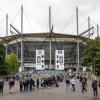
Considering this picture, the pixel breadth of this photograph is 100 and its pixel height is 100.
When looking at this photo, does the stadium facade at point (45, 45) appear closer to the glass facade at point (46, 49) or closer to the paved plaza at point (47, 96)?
the glass facade at point (46, 49)

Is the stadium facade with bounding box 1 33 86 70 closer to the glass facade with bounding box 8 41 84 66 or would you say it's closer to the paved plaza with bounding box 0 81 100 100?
the glass facade with bounding box 8 41 84 66

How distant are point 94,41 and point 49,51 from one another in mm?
72844

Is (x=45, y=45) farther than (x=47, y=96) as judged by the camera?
Yes

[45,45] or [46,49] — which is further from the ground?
[45,45]

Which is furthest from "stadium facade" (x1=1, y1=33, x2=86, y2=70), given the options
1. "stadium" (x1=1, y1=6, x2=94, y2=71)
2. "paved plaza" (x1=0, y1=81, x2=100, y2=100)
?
"paved plaza" (x1=0, y1=81, x2=100, y2=100)

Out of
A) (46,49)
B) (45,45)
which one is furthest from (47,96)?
(45,45)

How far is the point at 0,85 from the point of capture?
1331 inches

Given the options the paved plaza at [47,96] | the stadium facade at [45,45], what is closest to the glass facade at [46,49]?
the stadium facade at [45,45]

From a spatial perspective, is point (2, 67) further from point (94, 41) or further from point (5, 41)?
point (5, 41)

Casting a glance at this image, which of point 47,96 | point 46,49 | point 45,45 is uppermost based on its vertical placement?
point 45,45

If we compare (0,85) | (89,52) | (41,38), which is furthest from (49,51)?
(0,85)

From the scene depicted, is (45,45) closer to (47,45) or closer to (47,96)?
(47,45)

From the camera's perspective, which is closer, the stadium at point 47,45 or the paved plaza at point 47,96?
the paved plaza at point 47,96

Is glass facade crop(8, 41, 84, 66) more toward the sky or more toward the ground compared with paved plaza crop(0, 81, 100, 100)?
more toward the sky
